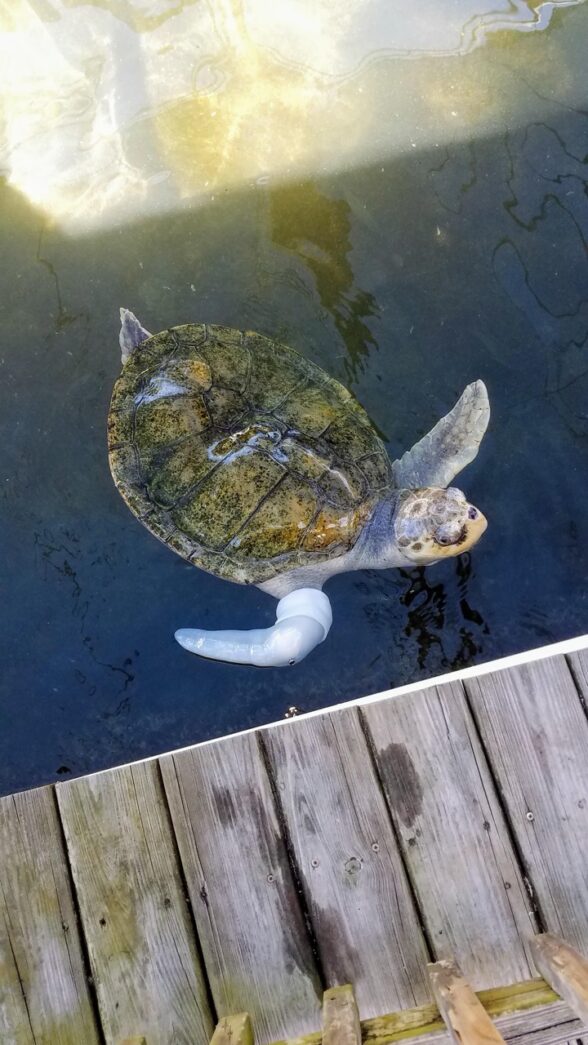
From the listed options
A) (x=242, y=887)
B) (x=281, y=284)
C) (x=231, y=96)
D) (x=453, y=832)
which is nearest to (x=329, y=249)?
(x=281, y=284)

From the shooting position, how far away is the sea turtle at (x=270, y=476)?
2.46 metres

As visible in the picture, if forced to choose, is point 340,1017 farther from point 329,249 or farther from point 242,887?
point 329,249

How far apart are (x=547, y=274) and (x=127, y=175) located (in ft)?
6.34

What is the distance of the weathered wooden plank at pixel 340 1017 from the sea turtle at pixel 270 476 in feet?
3.22

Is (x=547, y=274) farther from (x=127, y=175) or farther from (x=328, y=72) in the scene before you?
(x=127, y=175)

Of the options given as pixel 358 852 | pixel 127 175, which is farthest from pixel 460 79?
pixel 358 852

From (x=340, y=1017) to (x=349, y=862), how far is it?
0.40 metres

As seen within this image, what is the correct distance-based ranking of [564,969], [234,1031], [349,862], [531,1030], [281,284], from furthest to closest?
[281,284], [349,862], [234,1031], [564,969], [531,1030]

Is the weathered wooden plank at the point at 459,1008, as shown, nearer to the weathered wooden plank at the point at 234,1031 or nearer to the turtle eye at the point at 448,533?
the weathered wooden plank at the point at 234,1031

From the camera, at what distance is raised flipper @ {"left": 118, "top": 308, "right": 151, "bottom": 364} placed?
115 inches

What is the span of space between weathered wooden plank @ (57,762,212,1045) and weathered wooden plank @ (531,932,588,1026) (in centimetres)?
94

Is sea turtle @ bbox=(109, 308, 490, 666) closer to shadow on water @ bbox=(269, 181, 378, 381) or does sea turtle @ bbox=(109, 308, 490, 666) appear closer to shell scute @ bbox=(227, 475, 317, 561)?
shell scute @ bbox=(227, 475, 317, 561)

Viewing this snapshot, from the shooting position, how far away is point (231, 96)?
128 inches

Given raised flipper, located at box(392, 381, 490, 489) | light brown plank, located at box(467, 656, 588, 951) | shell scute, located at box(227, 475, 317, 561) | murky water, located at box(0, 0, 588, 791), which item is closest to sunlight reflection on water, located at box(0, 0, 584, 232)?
murky water, located at box(0, 0, 588, 791)
